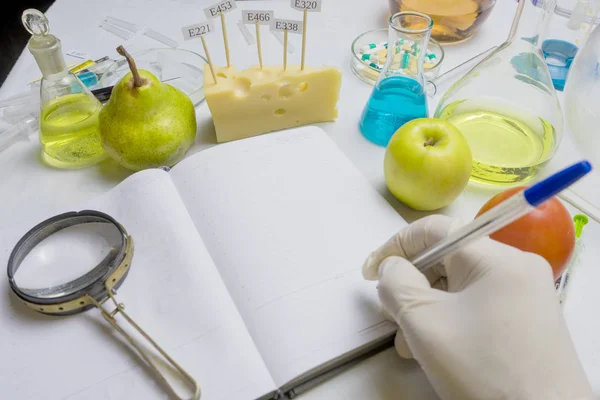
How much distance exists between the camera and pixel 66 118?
678 millimetres

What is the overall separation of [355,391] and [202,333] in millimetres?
162

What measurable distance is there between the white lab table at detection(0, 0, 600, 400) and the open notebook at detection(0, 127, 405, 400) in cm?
4

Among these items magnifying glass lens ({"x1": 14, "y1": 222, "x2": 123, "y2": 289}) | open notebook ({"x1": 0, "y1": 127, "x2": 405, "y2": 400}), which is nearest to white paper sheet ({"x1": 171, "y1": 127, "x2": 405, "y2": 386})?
open notebook ({"x1": 0, "y1": 127, "x2": 405, "y2": 400})

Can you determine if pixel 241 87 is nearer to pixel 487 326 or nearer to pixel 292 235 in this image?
pixel 292 235

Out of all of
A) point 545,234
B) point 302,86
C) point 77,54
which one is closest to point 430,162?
point 545,234

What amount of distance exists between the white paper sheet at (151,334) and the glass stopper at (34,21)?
0.90 feet

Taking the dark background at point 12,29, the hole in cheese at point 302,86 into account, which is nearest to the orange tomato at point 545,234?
the hole in cheese at point 302,86

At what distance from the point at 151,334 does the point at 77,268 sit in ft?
0.39

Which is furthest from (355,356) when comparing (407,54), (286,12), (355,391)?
(286,12)

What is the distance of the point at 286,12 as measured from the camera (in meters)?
0.99

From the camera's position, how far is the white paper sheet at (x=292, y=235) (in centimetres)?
47

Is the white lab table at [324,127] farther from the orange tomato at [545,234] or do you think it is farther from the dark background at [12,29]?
the dark background at [12,29]

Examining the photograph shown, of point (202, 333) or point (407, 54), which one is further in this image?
point (407, 54)

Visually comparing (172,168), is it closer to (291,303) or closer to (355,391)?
(291,303)
